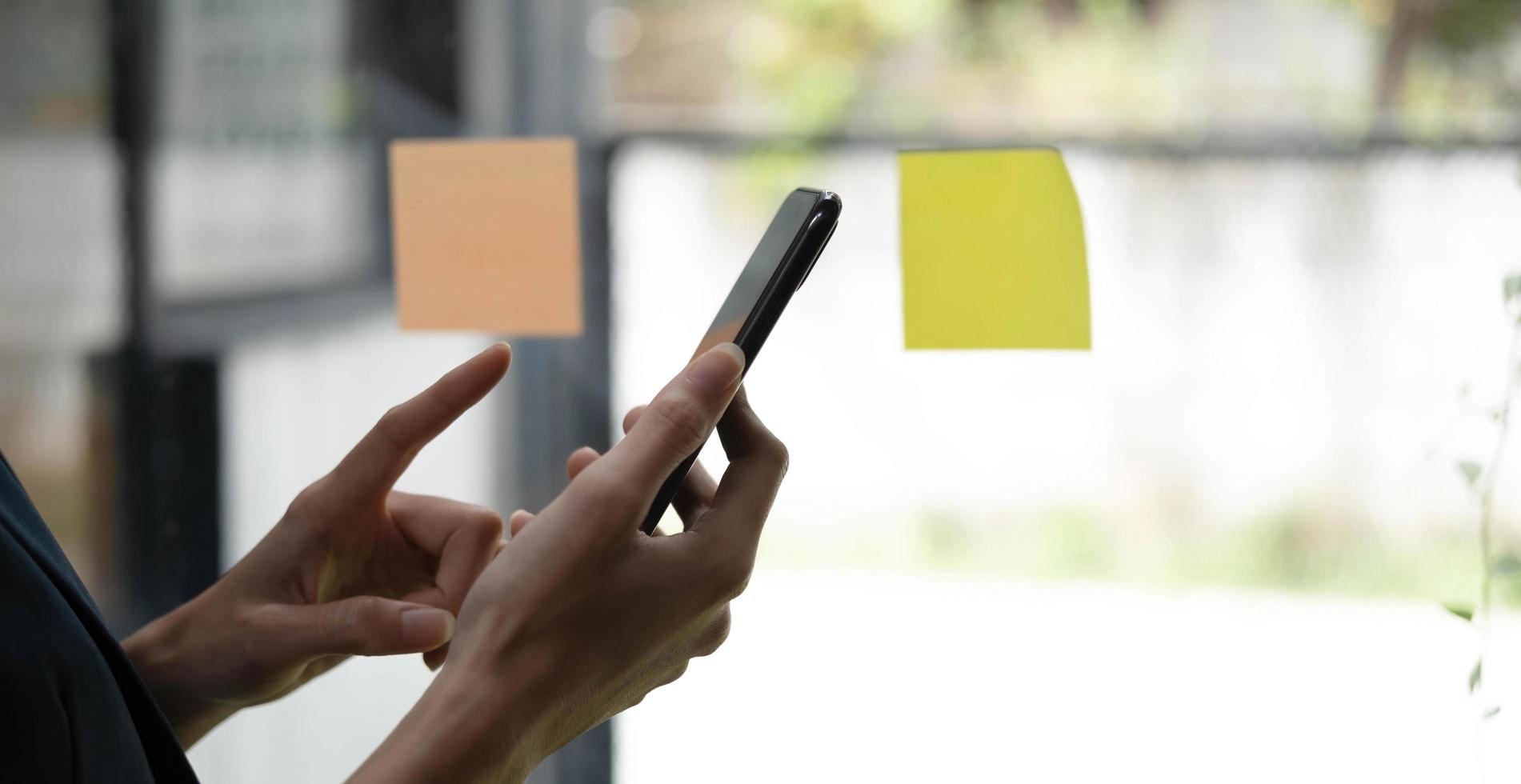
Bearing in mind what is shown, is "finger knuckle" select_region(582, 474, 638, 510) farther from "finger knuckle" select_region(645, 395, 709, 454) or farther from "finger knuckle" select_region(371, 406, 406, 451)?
"finger knuckle" select_region(371, 406, 406, 451)

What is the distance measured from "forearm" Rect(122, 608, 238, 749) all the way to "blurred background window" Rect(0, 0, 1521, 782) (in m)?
0.21

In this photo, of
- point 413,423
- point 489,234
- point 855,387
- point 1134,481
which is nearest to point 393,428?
point 413,423

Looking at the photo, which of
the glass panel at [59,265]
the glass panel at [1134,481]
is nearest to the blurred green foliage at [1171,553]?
the glass panel at [1134,481]

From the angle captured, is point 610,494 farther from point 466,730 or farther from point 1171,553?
point 1171,553

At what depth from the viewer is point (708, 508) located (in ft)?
1.36

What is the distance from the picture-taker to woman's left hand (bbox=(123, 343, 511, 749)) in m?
0.48

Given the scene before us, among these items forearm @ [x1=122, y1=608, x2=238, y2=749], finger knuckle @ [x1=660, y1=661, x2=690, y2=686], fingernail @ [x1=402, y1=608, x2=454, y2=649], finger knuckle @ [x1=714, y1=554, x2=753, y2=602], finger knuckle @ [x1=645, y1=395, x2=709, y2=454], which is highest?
finger knuckle @ [x1=645, y1=395, x2=709, y2=454]

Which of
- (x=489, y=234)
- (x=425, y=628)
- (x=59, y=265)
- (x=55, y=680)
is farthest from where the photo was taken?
(x=59, y=265)

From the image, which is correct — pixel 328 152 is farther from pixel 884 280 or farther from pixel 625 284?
pixel 884 280

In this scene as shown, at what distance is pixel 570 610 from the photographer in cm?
37

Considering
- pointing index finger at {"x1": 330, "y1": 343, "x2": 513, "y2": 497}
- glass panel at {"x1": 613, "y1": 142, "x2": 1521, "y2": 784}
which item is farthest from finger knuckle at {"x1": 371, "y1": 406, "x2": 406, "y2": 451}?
glass panel at {"x1": 613, "y1": 142, "x2": 1521, "y2": 784}

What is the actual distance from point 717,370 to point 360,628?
226mm

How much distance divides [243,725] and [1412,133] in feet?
2.79

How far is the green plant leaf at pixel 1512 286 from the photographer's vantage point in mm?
484
